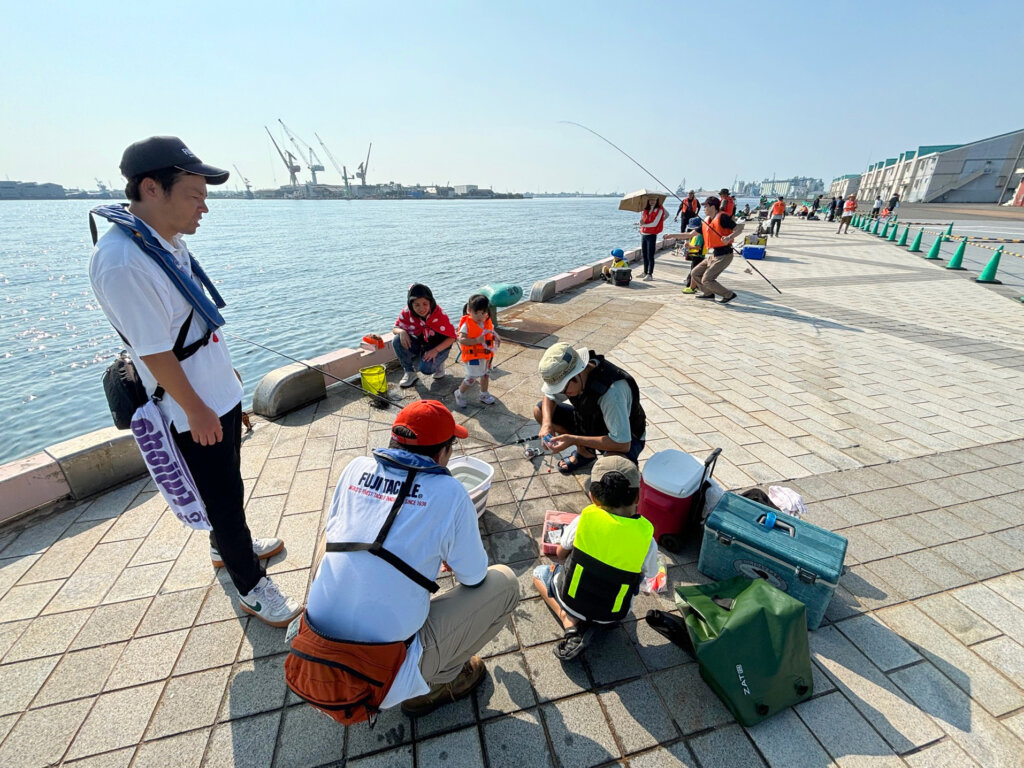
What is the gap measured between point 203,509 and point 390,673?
1425 mm

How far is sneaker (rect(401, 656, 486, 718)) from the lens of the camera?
6.84 ft

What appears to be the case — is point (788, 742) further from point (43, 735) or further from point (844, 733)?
point (43, 735)

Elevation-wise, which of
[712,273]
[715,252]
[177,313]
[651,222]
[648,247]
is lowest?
[712,273]

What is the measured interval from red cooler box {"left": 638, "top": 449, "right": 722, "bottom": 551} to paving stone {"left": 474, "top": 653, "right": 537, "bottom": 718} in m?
1.31

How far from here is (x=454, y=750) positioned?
1.99 metres

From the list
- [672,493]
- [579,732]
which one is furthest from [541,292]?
[579,732]

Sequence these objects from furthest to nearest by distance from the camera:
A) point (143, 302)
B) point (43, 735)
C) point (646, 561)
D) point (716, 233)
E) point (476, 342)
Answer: point (716, 233), point (476, 342), point (646, 561), point (43, 735), point (143, 302)

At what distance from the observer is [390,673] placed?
5.50 ft

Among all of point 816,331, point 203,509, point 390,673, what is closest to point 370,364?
point 203,509

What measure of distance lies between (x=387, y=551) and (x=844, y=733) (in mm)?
2306

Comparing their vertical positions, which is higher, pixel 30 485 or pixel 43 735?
pixel 30 485

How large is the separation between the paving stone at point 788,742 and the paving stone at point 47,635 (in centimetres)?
369

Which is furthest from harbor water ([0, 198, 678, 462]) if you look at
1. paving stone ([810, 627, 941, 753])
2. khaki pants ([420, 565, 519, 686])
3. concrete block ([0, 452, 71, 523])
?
paving stone ([810, 627, 941, 753])

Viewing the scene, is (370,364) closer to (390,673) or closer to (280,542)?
(280,542)
